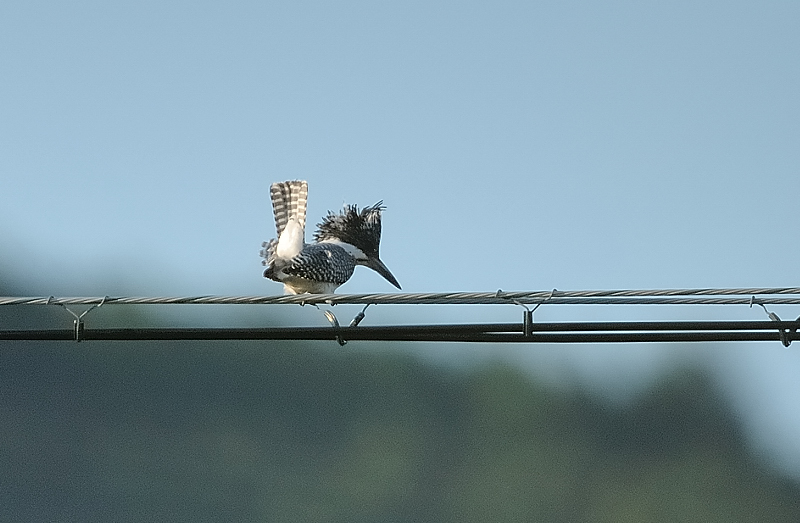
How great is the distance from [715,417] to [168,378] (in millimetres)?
18539

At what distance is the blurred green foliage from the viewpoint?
1612 inches

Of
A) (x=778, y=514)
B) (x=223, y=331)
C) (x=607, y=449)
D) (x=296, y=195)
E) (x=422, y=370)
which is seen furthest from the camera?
(x=422, y=370)

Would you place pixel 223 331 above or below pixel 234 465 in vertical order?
above

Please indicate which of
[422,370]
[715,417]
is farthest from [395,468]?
[715,417]

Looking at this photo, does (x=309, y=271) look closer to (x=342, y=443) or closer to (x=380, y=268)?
(x=380, y=268)

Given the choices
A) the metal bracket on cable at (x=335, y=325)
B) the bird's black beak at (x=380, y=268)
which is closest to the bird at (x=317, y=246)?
the bird's black beak at (x=380, y=268)

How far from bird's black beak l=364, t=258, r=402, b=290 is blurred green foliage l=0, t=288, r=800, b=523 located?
1145 inches

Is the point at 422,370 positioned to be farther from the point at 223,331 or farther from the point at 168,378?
the point at 223,331

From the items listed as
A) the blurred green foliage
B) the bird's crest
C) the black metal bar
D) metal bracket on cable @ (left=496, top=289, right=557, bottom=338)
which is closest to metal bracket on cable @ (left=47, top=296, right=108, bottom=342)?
the black metal bar

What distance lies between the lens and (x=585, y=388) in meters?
47.2

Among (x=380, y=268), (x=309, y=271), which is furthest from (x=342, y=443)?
(x=309, y=271)

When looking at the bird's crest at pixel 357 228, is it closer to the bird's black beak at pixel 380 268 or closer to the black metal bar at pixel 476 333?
the bird's black beak at pixel 380 268

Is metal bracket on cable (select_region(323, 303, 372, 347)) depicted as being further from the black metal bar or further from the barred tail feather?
the barred tail feather

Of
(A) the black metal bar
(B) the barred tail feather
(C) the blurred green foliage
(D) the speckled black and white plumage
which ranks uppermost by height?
(B) the barred tail feather
